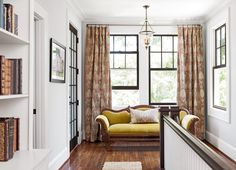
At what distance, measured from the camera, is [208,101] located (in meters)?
6.74

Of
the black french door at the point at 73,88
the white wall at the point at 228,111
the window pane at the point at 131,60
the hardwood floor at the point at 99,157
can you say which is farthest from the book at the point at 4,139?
the window pane at the point at 131,60

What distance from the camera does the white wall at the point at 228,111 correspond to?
5.19 metres

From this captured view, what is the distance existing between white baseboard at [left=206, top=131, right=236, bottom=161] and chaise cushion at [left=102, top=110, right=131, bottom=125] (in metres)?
1.91

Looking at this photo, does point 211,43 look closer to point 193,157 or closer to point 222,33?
point 222,33

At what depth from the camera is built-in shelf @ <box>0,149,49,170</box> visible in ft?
6.03

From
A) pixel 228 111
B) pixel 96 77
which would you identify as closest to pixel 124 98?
pixel 96 77

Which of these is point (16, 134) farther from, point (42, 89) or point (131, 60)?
point (131, 60)

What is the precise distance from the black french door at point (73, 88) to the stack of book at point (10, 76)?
3625mm

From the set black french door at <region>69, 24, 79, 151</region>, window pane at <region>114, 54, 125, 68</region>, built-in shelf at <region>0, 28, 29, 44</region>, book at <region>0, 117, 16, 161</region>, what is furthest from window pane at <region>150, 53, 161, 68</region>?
book at <region>0, 117, 16, 161</region>

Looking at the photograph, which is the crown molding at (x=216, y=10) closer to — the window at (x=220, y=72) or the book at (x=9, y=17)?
the window at (x=220, y=72)

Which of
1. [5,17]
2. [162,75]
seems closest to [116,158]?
[162,75]

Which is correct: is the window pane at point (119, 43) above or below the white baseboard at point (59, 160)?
above

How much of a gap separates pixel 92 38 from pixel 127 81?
1.36 metres

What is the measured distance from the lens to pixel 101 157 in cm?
538
